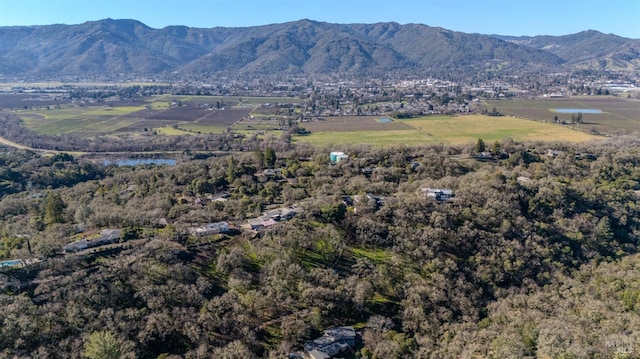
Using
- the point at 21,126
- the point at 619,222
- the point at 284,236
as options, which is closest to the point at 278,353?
the point at 284,236

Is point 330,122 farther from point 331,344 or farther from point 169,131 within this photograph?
point 331,344

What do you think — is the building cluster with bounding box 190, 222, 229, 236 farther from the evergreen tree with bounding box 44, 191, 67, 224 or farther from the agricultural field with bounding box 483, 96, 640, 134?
the agricultural field with bounding box 483, 96, 640, 134

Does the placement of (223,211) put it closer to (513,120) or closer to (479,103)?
(513,120)

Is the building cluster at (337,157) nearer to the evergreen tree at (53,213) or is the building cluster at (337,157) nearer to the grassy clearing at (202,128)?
the evergreen tree at (53,213)

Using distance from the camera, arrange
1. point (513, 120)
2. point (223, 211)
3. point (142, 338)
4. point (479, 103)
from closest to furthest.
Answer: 1. point (142, 338)
2. point (223, 211)
3. point (513, 120)
4. point (479, 103)

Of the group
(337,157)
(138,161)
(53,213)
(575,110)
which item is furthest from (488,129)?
(53,213)
